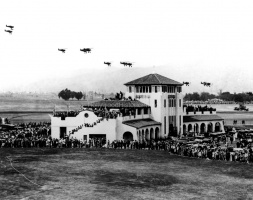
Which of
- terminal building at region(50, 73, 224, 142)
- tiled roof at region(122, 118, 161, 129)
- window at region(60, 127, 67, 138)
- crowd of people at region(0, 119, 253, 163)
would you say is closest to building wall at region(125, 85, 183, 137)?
terminal building at region(50, 73, 224, 142)

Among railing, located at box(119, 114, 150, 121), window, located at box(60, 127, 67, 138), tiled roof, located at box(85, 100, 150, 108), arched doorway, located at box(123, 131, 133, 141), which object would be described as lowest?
arched doorway, located at box(123, 131, 133, 141)

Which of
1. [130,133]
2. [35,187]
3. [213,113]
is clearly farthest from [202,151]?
[213,113]

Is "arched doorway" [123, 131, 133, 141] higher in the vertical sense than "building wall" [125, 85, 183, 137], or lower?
lower

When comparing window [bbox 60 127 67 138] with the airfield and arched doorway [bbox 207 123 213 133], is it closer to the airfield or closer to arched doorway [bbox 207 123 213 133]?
the airfield

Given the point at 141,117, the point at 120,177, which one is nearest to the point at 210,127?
the point at 141,117

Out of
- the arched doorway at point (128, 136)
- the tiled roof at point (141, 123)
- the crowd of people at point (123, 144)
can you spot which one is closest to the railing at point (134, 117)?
the tiled roof at point (141, 123)

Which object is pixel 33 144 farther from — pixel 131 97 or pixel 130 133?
pixel 131 97
